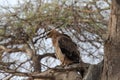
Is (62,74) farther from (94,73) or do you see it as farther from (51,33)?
(51,33)

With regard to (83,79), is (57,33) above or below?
above

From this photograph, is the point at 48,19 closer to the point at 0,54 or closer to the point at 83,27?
the point at 83,27

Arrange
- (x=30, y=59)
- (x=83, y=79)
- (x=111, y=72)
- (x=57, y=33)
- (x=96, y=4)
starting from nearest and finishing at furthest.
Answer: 1. (x=111, y=72)
2. (x=83, y=79)
3. (x=96, y=4)
4. (x=30, y=59)
5. (x=57, y=33)

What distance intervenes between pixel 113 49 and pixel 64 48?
1.59 meters

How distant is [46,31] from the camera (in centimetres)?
362

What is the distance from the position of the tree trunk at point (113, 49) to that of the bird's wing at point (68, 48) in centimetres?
91

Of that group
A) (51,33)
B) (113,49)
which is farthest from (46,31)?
(113,49)

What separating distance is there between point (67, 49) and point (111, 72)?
1.56m

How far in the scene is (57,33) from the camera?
404 cm

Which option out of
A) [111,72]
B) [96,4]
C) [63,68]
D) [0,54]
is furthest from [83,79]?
[0,54]

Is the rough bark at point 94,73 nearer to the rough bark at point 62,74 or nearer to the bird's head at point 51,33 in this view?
the rough bark at point 62,74

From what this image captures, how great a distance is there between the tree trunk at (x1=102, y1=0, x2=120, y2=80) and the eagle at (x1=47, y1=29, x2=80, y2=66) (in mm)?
929

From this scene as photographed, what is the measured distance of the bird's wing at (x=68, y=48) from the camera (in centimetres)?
373

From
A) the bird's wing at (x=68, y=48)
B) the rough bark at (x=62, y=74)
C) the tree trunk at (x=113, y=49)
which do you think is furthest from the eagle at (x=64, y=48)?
the tree trunk at (x=113, y=49)
